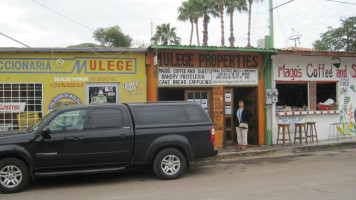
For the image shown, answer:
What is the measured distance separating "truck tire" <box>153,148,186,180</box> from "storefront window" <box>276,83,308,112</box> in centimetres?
710

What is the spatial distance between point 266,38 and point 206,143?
647 cm

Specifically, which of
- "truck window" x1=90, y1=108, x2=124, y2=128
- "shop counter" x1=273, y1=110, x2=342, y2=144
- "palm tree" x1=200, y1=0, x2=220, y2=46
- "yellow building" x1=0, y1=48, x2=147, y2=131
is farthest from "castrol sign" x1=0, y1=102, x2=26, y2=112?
"palm tree" x1=200, y1=0, x2=220, y2=46

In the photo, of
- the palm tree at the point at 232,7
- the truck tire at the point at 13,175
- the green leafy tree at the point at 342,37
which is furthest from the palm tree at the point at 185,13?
the truck tire at the point at 13,175

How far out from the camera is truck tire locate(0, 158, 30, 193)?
6195mm

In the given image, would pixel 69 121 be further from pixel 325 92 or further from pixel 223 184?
pixel 325 92

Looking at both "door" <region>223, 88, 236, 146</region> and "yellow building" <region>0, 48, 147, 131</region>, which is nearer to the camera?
"yellow building" <region>0, 48, 147, 131</region>

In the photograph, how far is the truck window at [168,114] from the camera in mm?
7280

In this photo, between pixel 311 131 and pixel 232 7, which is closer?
pixel 311 131

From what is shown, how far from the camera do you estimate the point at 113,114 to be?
7078 millimetres

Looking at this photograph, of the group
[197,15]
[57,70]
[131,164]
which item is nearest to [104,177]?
[131,164]

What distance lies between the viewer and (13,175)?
6.27 m

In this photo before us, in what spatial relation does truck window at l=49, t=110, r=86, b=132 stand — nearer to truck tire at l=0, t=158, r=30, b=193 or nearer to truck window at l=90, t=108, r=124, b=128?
truck window at l=90, t=108, r=124, b=128

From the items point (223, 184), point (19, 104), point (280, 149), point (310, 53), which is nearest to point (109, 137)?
point (223, 184)

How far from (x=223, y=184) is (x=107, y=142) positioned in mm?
2627
